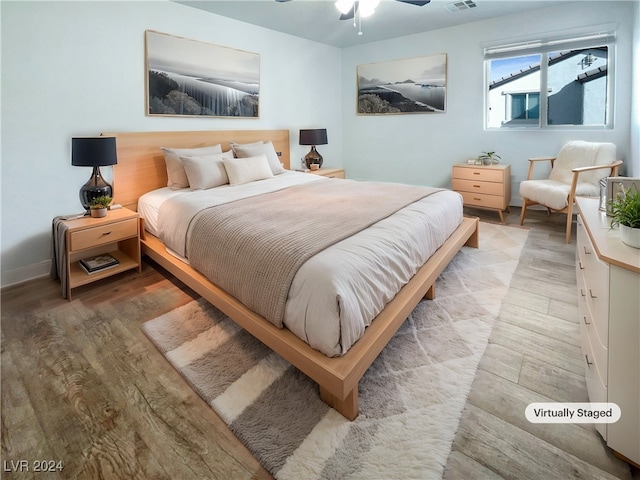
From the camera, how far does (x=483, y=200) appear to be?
14.7 ft

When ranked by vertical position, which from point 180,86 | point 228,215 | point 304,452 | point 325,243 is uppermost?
point 180,86

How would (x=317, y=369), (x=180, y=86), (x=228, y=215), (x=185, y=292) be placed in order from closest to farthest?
(x=317, y=369)
(x=228, y=215)
(x=185, y=292)
(x=180, y=86)

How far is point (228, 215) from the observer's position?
2332 millimetres

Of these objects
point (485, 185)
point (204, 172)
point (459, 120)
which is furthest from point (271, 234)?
point (459, 120)

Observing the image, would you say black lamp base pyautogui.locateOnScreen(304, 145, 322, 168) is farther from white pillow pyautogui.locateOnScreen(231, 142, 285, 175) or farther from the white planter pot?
the white planter pot

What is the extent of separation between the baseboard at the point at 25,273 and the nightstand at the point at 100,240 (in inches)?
8.6

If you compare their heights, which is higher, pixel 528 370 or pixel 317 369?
pixel 317 369

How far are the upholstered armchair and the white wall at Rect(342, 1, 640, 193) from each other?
0.32 m

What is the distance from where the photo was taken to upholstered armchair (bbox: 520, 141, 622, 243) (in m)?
3.50

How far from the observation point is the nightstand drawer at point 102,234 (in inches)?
103

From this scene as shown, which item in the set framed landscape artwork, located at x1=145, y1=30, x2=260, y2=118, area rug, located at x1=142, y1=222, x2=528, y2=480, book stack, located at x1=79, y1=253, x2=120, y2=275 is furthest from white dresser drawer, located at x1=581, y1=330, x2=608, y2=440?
framed landscape artwork, located at x1=145, y1=30, x2=260, y2=118

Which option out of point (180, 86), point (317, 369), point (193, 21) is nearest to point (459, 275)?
point (317, 369)

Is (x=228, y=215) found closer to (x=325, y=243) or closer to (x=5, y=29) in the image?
(x=325, y=243)

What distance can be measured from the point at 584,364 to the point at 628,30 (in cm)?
403
